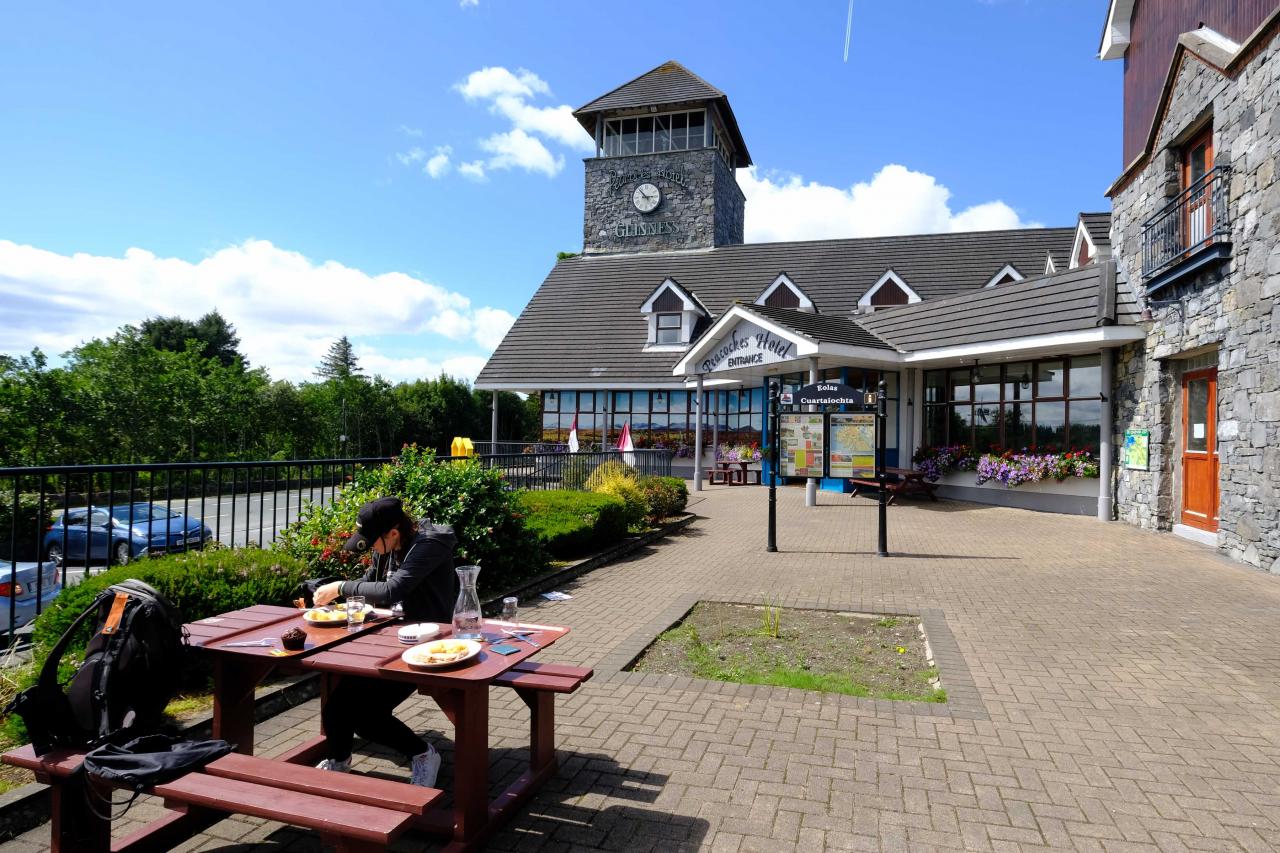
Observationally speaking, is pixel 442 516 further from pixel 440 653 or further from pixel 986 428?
pixel 986 428

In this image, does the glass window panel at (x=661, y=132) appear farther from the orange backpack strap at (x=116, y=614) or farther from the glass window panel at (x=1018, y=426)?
the orange backpack strap at (x=116, y=614)

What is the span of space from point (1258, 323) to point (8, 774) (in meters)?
12.6

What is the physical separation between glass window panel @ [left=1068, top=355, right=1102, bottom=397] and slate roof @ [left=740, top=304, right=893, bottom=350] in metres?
4.03

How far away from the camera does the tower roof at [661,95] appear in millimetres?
35750

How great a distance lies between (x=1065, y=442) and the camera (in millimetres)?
14875

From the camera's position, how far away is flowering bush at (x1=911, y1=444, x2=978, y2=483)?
16672mm

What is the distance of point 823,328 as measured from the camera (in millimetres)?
16875

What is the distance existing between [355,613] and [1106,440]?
1434 centimetres

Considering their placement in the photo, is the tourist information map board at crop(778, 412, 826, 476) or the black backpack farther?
the tourist information map board at crop(778, 412, 826, 476)

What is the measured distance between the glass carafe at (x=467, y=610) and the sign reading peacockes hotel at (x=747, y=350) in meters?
13.8

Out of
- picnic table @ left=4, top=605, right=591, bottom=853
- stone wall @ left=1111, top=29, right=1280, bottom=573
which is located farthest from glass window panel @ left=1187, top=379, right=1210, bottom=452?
picnic table @ left=4, top=605, right=591, bottom=853

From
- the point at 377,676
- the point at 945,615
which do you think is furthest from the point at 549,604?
the point at 377,676

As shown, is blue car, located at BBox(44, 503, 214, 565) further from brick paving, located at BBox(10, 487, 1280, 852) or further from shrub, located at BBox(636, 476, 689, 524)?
shrub, located at BBox(636, 476, 689, 524)

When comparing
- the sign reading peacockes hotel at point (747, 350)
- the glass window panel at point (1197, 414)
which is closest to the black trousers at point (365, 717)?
the glass window panel at point (1197, 414)
